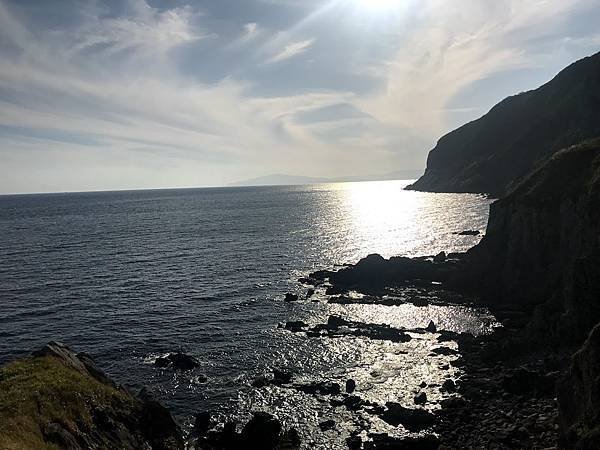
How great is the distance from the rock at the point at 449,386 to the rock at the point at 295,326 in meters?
20.4

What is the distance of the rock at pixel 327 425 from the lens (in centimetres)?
3339

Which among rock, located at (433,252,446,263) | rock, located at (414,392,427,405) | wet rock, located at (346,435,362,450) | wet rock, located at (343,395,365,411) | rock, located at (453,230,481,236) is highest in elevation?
rock, located at (453,230,481,236)

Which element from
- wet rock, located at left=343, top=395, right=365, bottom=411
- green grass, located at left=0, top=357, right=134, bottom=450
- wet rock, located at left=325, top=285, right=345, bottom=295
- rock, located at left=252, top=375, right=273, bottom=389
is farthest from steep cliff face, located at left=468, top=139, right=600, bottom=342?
green grass, located at left=0, top=357, right=134, bottom=450

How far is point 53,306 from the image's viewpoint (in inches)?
2539

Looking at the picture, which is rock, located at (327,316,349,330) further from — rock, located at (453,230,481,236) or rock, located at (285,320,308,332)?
rock, located at (453,230,481,236)

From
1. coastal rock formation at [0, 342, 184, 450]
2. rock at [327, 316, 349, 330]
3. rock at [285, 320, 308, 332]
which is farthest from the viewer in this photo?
rock at [327, 316, 349, 330]

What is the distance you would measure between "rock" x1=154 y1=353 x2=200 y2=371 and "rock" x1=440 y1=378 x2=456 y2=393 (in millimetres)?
23333

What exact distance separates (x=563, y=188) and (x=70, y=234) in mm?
137491

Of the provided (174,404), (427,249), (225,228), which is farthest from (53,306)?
(225,228)

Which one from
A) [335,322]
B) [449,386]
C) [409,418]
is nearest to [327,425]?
[409,418]

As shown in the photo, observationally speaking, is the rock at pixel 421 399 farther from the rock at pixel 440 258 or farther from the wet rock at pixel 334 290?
the rock at pixel 440 258

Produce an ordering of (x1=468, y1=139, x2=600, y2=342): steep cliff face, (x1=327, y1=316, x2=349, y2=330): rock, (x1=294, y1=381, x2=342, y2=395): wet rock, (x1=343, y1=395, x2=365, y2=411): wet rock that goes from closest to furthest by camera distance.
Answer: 1. (x1=343, y1=395, x2=365, y2=411): wet rock
2. (x1=294, y1=381, x2=342, y2=395): wet rock
3. (x1=468, y1=139, x2=600, y2=342): steep cliff face
4. (x1=327, y1=316, x2=349, y2=330): rock

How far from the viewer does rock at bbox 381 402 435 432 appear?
33.0 metres

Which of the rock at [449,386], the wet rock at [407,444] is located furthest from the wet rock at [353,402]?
the rock at [449,386]
